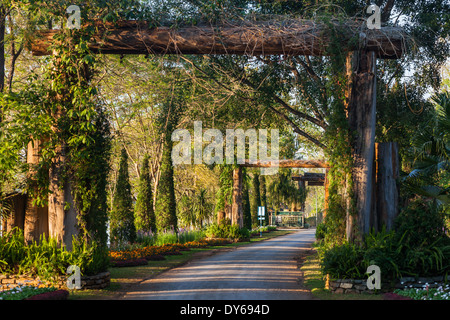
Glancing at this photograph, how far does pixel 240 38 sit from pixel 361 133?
10.0 ft

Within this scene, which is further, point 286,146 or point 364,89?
point 286,146

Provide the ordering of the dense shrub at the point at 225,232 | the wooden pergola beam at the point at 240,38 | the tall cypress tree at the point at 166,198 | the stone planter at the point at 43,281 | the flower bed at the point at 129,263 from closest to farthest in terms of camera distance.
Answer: the stone planter at the point at 43,281 < the wooden pergola beam at the point at 240,38 < the flower bed at the point at 129,263 < the tall cypress tree at the point at 166,198 < the dense shrub at the point at 225,232

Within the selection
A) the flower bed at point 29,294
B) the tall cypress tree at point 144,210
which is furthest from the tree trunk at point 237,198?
the flower bed at point 29,294

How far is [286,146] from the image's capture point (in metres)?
22.4

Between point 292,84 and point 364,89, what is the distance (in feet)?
15.3

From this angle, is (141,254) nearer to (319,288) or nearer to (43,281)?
(43,281)

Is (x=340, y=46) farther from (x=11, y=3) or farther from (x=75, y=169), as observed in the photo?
(x=11, y=3)

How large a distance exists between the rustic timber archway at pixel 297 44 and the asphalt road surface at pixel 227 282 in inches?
78.9

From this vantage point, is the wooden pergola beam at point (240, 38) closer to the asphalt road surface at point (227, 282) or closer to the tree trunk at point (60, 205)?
the tree trunk at point (60, 205)

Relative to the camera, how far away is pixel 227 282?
31.9 ft

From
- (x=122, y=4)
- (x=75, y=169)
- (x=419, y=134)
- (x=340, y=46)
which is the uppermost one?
(x=122, y=4)

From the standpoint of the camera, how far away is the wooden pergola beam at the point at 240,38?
29.2ft
